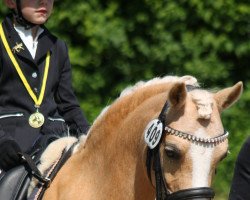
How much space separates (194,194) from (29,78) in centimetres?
159

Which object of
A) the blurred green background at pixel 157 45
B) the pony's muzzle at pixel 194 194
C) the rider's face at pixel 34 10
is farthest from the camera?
the blurred green background at pixel 157 45

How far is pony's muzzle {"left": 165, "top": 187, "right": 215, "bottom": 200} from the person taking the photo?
432 cm

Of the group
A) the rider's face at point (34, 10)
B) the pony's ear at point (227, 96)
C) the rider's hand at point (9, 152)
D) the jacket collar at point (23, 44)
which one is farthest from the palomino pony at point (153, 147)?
the rider's face at point (34, 10)

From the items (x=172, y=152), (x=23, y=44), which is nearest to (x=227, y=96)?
(x=172, y=152)

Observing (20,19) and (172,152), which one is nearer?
(172,152)

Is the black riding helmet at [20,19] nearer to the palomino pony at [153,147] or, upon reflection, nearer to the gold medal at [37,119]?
the gold medal at [37,119]

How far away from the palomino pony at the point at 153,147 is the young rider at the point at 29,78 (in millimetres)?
413

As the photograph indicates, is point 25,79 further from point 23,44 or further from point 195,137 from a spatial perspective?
point 195,137

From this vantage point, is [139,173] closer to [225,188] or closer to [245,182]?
[245,182]

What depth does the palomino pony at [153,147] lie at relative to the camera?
439 cm

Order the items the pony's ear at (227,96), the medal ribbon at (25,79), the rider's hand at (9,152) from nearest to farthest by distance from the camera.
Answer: the pony's ear at (227,96), the rider's hand at (9,152), the medal ribbon at (25,79)

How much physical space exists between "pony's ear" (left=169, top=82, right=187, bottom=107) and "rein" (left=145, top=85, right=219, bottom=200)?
0.06 metres

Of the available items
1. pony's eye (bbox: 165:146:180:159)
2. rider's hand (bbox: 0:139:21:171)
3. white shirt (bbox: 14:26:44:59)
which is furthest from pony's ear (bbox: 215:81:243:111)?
white shirt (bbox: 14:26:44:59)

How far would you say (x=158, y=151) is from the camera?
4527 millimetres
